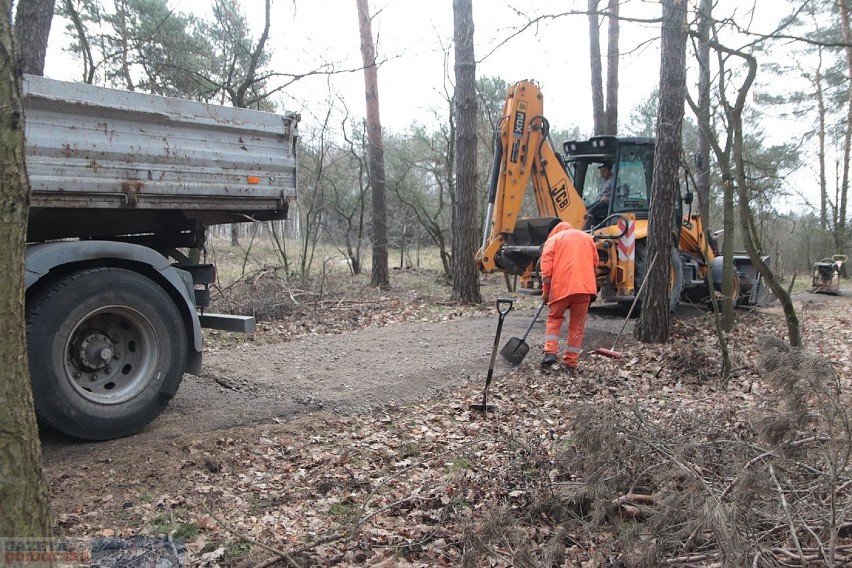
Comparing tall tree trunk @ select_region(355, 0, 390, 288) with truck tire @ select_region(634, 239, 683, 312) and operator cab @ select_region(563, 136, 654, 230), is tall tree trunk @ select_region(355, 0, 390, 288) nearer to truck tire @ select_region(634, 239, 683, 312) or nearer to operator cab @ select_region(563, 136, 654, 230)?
operator cab @ select_region(563, 136, 654, 230)

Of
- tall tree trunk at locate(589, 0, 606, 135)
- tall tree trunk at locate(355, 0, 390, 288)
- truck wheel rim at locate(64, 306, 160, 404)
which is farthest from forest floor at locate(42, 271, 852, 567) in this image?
tall tree trunk at locate(589, 0, 606, 135)

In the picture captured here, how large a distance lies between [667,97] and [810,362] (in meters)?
5.06

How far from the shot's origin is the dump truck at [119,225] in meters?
4.14

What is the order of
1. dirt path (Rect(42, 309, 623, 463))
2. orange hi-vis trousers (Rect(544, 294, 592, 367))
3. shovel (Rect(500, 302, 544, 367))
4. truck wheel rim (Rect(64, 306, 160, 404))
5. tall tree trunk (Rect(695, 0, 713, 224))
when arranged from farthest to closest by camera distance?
shovel (Rect(500, 302, 544, 367)), orange hi-vis trousers (Rect(544, 294, 592, 367)), tall tree trunk (Rect(695, 0, 713, 224)), dirt path (Rect(42, 309, 623, 463)), truck wheel rim (Rect(64, 306, 160, 404))

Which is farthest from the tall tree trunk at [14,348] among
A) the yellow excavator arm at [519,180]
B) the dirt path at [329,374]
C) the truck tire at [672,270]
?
the truck tire at [672,270]

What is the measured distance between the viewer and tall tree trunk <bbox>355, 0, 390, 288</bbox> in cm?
1428

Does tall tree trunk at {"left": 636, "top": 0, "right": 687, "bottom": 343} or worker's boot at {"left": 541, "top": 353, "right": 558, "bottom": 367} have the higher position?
tall tree trunk at {"left": 636, "top": 0, "right": 687, "bottom": 343}

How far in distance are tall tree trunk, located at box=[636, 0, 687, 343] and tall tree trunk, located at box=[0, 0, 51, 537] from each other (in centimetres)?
720

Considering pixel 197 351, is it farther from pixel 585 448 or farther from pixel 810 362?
pixel 810 362

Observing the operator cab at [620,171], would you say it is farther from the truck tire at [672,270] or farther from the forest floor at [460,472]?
the forest floor at [460,472]

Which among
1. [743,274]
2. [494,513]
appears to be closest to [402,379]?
[494,513]

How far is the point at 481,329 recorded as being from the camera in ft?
30.3

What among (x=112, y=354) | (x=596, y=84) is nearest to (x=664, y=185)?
(x=112, y=354)

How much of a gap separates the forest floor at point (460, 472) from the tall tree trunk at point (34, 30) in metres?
3.65
